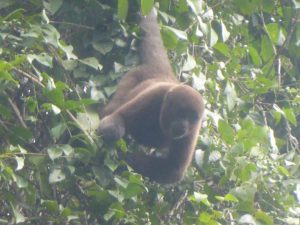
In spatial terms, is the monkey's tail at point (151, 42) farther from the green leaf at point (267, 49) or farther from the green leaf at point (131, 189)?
the green leaf at point (131, 189)

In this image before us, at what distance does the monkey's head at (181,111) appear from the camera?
441 cm

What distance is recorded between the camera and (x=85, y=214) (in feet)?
12.4

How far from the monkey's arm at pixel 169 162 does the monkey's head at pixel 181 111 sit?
0.05 m

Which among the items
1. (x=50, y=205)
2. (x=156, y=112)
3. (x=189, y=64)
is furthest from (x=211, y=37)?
(x=50, y=205)

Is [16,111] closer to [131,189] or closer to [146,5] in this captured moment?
[131,189]

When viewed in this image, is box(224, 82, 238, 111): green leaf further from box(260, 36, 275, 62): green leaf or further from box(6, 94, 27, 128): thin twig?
box(6, 94, 27, 128): thin twig

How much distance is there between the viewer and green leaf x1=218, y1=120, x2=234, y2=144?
3.96 metres

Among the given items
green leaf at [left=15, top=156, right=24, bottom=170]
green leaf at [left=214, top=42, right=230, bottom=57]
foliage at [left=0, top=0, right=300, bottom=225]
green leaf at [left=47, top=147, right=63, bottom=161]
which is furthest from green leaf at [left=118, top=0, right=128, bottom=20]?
green leaf at [left=15, top=156, right=24, bottom=170]

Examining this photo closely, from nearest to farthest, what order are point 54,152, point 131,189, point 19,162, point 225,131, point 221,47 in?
point 19,162
point 54,152
point 131,189
point 225,131
point 221,47

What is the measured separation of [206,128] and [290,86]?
118 centimetres

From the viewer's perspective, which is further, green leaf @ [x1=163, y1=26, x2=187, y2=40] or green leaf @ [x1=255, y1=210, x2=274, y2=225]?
green leaf @ [x1=163, y1=26, x2=187, y2=40]

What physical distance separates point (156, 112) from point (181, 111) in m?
0.23

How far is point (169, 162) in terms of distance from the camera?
448 cm

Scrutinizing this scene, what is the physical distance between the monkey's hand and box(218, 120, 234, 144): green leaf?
510 millimetres
